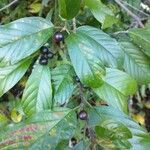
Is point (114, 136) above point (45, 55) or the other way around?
the other way around

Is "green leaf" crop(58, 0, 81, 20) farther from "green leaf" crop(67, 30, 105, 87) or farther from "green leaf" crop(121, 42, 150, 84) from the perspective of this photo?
"green leaf" crop(121, 42, 150, 84)

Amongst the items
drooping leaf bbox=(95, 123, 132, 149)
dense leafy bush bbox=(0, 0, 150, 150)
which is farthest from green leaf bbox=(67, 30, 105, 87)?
drooping leaf bbox=(95, 123, 132, 149)

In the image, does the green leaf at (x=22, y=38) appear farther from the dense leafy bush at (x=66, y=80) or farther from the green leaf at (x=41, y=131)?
the green leaf at (x=41, y=131)

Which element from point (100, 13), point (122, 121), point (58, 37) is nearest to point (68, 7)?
point (58, 37)

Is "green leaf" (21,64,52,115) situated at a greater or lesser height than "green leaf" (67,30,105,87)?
lesser

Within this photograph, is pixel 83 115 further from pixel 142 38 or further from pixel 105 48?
pixel 142 38

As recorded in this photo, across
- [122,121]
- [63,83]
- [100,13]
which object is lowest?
[122,121]

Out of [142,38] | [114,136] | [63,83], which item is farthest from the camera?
[142,38]
